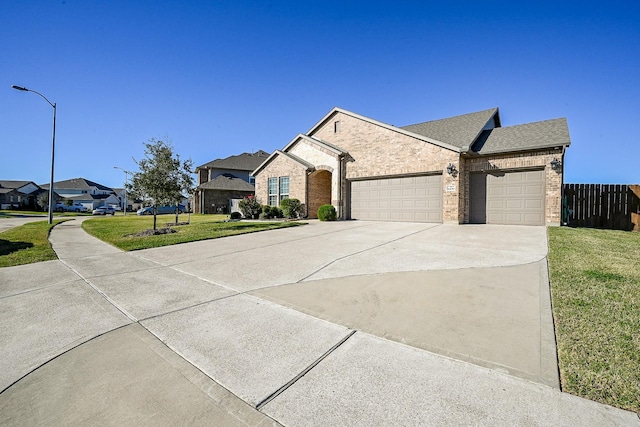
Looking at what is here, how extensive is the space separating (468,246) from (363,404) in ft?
22.4

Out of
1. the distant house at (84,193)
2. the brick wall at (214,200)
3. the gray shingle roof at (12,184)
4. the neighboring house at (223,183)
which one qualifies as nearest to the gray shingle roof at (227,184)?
the neighboring house at (223,183)

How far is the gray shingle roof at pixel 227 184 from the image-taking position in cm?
3262

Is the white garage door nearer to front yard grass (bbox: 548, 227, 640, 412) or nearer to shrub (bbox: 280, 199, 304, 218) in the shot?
front yard grass (bbox: 548, 227, 640, 412)

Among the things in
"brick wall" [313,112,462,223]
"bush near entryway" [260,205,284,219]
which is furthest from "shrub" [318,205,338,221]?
"bush near entryway" [260,205,284,219]

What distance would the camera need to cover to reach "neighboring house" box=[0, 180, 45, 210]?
4659 centimetres

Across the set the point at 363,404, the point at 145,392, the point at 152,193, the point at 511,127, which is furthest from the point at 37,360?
the point at 511,127

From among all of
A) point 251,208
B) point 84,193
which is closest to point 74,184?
point 84,193

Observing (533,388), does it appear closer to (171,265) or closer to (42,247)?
(171,265)

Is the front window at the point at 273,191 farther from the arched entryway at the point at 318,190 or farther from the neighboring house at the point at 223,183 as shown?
the neighboring house at the point at 223,183

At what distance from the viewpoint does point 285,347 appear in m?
2.79

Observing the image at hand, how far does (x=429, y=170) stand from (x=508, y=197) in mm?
3708

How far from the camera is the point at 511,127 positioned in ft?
48.6

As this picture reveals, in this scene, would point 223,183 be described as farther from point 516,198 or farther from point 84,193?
point 84,193

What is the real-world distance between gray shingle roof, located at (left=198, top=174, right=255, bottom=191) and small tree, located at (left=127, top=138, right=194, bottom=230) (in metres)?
19.4
